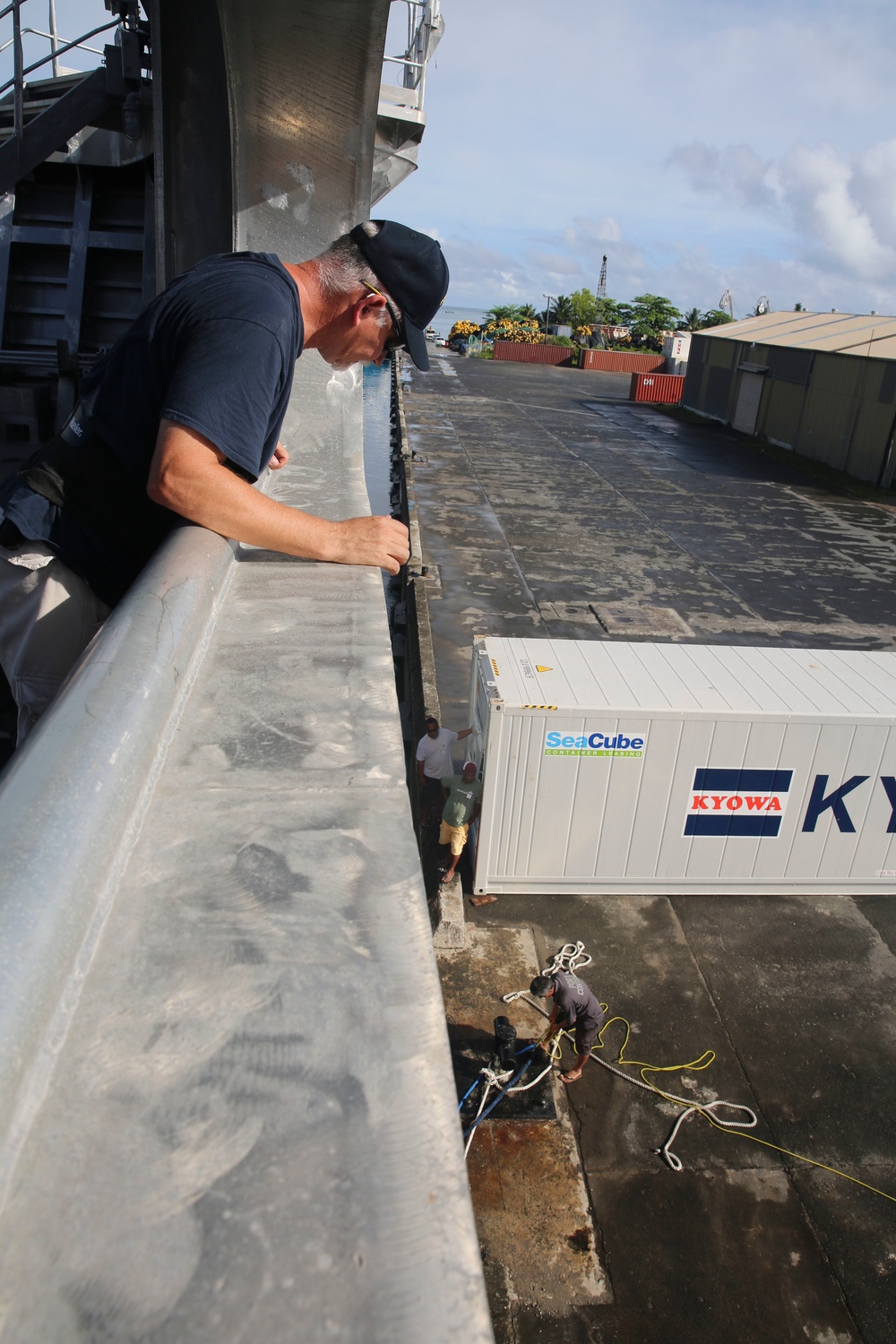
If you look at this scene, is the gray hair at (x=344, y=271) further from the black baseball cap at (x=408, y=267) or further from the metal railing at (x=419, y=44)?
the metal railing at (x=419, y=44)

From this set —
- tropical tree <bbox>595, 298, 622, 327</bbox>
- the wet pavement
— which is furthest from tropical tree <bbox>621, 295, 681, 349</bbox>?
the wet pavement

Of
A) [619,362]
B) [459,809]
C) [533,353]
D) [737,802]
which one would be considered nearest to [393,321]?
[459,809]

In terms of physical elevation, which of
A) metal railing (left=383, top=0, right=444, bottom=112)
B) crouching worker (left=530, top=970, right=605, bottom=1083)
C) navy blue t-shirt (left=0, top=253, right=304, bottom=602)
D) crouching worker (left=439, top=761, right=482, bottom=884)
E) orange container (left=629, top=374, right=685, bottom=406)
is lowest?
crouching worker (left=530, top=970, right=605, bottom=1083)

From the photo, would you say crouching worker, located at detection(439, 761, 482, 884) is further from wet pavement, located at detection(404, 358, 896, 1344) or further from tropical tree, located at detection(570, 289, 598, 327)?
tropical tree, located at detection(570, 289, 598, 327)

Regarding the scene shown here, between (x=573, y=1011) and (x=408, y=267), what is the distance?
651 centimetres

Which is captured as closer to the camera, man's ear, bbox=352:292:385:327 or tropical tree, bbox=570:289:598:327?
man's ear, bbox=352:292:385:327

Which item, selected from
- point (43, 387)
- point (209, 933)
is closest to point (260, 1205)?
point (209, 933)

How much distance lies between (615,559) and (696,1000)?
50.6 ft

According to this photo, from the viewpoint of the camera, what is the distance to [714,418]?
1823 inches

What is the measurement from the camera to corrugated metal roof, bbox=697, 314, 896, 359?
32984 mm

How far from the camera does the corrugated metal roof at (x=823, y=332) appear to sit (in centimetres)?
3298

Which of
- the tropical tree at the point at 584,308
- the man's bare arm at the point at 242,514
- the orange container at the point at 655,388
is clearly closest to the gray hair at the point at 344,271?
the man's bare arm at the point at 242,514

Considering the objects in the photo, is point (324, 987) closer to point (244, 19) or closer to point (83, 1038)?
point (83, 1038)

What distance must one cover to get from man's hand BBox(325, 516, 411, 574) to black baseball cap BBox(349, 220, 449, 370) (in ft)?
1.99
